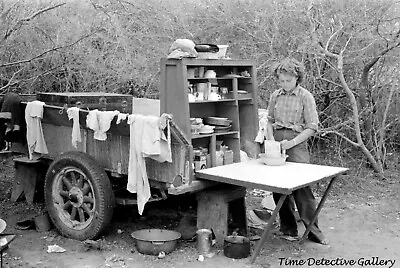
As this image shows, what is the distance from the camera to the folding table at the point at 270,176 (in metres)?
4.56

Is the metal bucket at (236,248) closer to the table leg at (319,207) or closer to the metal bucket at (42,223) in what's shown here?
the table leg at (319,207)

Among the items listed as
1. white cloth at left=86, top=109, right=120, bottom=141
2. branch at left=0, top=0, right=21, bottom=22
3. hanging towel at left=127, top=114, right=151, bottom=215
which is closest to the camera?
hanging towel at left=127, top=114, right=151, bottom=215

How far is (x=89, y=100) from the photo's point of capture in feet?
20.7

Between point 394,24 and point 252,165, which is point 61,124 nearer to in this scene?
point 252,165

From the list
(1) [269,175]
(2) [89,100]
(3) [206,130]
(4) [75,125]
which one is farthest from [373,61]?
(4) [75,125]

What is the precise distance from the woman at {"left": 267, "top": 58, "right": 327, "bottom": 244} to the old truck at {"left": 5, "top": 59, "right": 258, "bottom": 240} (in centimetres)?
49

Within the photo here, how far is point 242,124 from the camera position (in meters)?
6.01

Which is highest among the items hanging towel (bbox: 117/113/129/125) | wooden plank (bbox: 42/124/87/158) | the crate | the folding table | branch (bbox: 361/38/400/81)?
branch (bbox: 361/38/400/81)

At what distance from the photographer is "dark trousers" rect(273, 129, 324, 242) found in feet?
17.5

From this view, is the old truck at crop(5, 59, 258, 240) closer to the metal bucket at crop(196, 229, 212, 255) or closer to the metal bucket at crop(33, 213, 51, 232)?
the metal bucket at crop(33, 213, 51, 232)

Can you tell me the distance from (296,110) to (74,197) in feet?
7.57

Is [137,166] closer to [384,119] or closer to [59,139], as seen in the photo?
[59,139]

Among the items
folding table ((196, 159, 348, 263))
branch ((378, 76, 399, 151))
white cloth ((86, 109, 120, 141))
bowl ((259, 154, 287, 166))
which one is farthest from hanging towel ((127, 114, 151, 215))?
branch ((378, 76, 399, 151))

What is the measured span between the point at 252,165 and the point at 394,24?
4.36 meters
